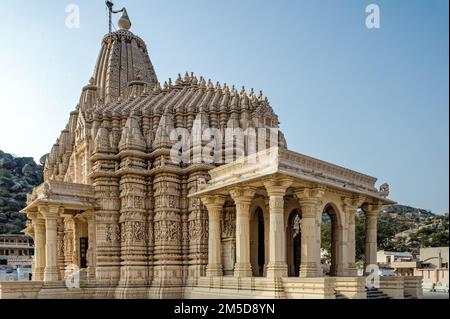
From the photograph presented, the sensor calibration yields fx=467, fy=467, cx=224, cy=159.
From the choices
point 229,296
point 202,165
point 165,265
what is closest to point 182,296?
point 165,265

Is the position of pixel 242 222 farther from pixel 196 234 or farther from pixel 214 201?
pixel 196 234

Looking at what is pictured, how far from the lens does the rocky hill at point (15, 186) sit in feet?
242

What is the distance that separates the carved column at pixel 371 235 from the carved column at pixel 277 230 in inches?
239

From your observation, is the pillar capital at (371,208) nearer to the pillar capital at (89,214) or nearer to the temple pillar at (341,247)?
the temple pillar at (341,247)

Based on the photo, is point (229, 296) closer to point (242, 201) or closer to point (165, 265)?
point (242, 201)

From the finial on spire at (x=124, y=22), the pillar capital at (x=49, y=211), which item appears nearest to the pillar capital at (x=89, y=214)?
the pillar capital at (x=49, y=211)

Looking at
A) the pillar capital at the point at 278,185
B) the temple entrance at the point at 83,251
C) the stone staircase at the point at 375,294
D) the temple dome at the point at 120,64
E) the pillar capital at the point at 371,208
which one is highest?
the temple dome at the point at 120,64

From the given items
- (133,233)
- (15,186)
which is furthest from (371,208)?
(15,186)

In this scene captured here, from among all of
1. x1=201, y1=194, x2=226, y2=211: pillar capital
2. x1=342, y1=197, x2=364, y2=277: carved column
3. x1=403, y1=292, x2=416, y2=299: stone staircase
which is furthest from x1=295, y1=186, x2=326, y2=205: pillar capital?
x1=403, y1=292, x2=416, y2=299: stone staircase

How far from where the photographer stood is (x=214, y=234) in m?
19.9

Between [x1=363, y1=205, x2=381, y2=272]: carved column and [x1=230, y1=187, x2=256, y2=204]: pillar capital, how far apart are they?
6246 millimetres

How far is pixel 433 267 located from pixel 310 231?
33880 mm

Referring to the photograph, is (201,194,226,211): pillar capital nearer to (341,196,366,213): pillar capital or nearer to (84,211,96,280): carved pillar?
(341,196,366,213): pillar capital

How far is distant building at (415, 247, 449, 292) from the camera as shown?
33.8 meters
